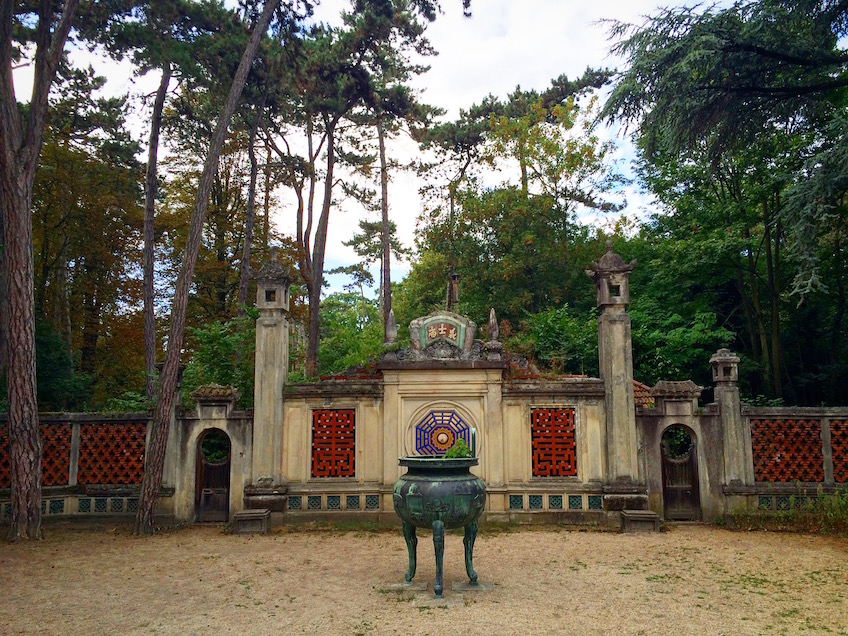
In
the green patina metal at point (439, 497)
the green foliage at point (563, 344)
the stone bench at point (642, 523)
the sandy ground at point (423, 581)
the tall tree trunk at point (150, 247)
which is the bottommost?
the sandy ground at point (423, 581)

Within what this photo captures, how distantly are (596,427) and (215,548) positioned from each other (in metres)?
5.57

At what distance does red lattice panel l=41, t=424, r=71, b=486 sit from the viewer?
31.7 feet

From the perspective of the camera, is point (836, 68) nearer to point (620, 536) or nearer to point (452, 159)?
point (620, 536)

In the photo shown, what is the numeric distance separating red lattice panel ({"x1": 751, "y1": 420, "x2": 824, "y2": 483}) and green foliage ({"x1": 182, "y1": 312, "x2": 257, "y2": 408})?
8.17 m

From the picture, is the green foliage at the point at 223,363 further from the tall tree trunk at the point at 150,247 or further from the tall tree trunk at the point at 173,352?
the tall tree trunk at the point at 150,247

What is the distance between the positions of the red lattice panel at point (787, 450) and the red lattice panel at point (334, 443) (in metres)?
6.02

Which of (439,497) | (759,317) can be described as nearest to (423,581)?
(439,497)

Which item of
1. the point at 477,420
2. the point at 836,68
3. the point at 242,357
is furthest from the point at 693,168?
the point at 242,357

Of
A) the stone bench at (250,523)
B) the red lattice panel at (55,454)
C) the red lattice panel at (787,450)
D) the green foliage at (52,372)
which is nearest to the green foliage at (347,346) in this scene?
the stone bench at (250,523)

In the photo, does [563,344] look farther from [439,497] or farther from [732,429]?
[439,497]

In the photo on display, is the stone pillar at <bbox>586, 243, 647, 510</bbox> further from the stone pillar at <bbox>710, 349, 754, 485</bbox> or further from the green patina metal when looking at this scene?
the green patina metal

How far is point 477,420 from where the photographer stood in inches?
377

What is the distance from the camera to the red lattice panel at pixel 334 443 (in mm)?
9617

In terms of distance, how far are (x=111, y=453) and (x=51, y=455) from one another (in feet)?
2.90
